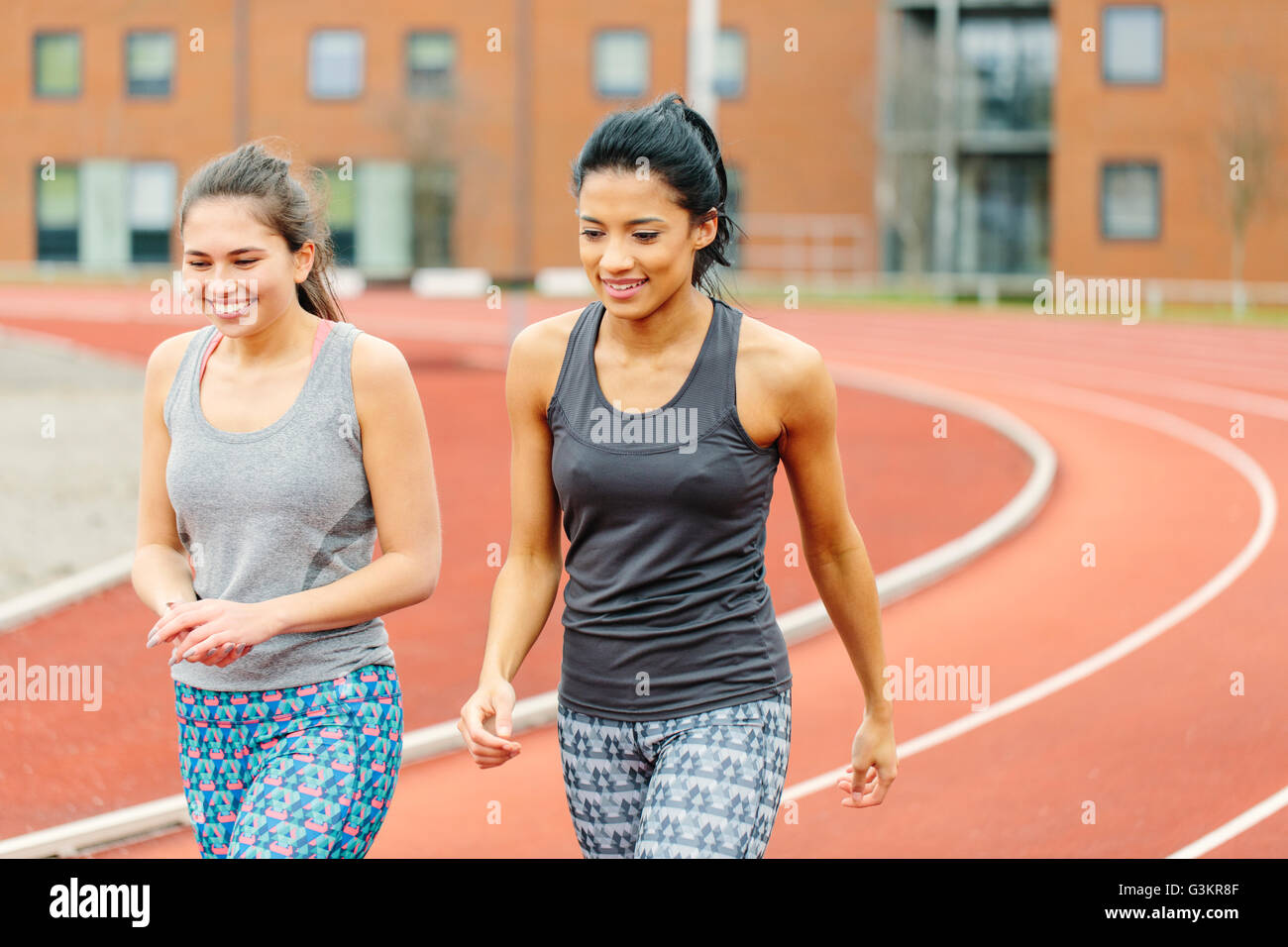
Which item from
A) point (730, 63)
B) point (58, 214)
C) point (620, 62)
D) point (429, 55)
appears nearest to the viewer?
point (730, 63)

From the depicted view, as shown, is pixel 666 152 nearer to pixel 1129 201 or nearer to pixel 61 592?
pixel 61 592

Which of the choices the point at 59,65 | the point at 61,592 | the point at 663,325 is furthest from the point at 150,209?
the point at 663,325

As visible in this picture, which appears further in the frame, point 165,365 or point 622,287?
point 165,365

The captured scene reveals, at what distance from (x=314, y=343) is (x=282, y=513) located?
34 centimetres

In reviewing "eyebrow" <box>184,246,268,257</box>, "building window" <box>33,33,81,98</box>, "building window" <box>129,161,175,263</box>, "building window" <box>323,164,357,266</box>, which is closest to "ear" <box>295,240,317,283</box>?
"eyebrow" <box>184,246,268,257</box>

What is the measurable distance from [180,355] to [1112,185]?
36.4 metres

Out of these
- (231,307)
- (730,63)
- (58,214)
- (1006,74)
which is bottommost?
(231,307)

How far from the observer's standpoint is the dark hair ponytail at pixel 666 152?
9.84ft

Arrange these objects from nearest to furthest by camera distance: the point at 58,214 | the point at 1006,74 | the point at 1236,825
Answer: the point at 1236,825
the point at 1006,74
the point at 58,214

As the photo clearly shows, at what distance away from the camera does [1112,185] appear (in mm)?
37469

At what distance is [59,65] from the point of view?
150 feet
